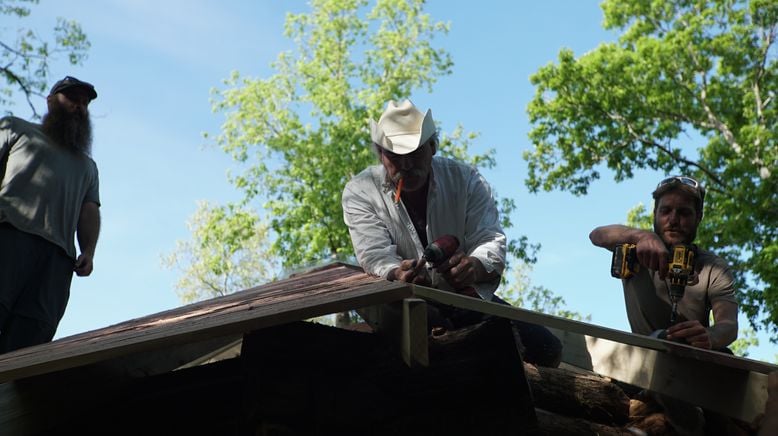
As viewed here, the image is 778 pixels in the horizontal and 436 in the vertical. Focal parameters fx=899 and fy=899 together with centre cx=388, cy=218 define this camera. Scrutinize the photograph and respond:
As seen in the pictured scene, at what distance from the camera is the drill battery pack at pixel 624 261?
17.1ft

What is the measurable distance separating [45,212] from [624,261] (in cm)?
385

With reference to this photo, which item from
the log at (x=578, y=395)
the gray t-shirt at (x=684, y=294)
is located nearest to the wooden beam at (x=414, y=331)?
the log at (x=578, y=395)

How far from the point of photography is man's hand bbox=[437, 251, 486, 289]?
4.75 m

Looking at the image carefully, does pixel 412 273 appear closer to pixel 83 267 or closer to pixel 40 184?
pixel 83 267

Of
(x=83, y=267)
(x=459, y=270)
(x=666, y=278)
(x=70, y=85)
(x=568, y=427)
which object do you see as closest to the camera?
(x=568, y=427)

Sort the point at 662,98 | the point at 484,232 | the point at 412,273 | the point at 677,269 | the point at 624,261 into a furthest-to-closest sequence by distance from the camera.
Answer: the point at 662,98
the point at 484,232
the point at 624,261
the point at 677,269
the point at 412,273

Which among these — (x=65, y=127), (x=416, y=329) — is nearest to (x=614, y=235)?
(x=416, y=329)

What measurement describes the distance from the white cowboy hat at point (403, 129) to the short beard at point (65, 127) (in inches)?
95.1

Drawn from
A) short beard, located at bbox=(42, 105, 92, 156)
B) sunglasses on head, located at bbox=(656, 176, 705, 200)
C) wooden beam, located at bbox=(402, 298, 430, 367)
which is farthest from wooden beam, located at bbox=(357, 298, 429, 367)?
short beard, located at bbox=(42, 105, 92, 156)

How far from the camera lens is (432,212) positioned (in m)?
5.54

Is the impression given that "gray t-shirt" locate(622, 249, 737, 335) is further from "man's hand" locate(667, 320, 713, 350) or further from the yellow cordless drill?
"man's hand" locate(667, 320, 713, 350)

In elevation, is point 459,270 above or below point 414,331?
above

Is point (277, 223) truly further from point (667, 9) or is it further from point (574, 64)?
point (667, 9)

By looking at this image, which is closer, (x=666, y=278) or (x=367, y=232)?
(x=666, y=278)
